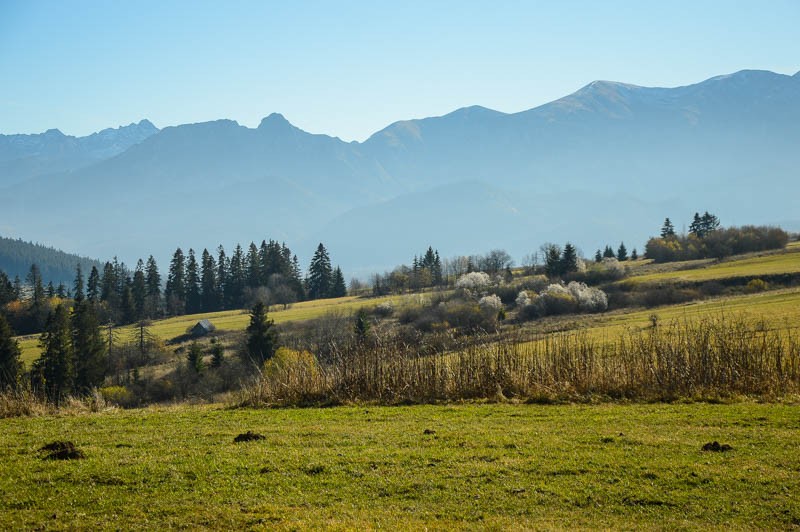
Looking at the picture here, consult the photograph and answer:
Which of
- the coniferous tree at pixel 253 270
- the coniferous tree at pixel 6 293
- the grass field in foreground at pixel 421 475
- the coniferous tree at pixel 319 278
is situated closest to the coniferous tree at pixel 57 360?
the grass field in foreground at pixel 421 475

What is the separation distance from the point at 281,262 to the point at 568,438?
117 m

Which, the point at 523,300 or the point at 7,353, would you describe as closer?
the point at 7,353

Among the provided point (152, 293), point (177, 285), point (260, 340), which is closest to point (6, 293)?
point (152, 293)

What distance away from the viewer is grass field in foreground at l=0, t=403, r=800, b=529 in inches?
307

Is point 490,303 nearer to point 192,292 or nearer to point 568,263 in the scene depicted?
point 568,263

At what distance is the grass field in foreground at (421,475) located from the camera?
7789 mm

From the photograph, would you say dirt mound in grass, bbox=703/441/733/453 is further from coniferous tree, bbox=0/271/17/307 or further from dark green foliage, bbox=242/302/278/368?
coniferous tree, bbox=0/271/17/307

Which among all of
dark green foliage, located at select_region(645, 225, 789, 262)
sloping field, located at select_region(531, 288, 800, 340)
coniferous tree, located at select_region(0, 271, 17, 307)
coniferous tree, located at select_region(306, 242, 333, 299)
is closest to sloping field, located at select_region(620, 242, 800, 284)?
dark green foliage, located at select_region(645, 225, 789, 262)

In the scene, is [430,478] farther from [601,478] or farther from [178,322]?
[178,322]

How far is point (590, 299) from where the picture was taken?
6869 cm

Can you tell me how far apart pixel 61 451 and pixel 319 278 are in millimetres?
116966

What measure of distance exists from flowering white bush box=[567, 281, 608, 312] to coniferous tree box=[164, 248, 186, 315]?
255 ft

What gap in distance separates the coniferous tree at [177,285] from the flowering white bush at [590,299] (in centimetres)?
7773

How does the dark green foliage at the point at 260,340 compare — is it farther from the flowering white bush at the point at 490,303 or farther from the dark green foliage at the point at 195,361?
the flowering white bush at the point at 490,303
